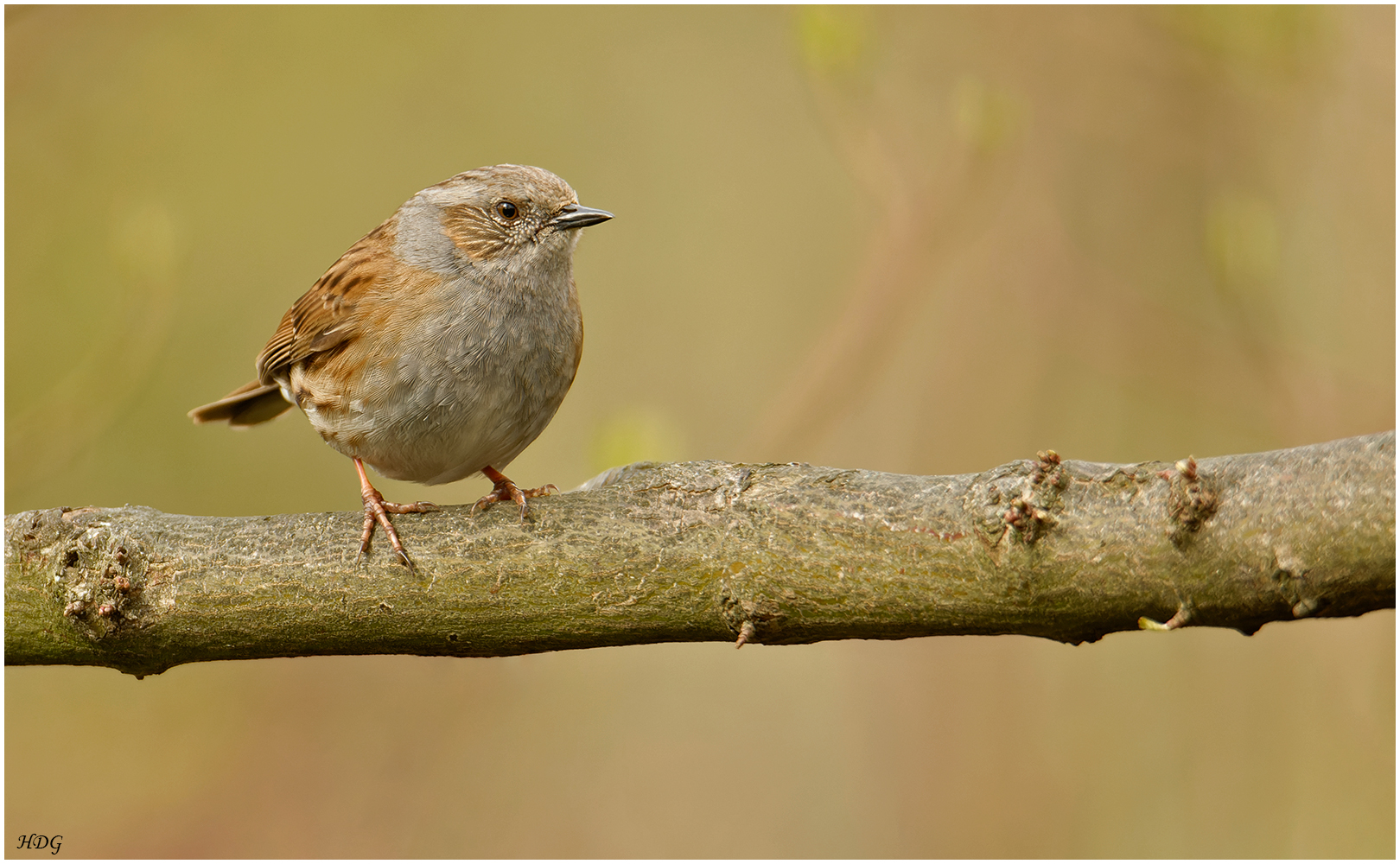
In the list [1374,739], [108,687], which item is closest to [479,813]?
[108,687]

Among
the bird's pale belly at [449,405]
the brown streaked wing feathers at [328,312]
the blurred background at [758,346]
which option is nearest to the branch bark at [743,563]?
the bird's pale belly at [449,405]

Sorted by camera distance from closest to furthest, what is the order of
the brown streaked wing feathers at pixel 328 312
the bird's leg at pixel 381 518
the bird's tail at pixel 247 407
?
the bird's leg at pixel 381 518
the brown streaked wing feathers at pixel 328 312
the bird's tail at pixel 247 407

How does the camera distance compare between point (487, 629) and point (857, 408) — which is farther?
point (857, 408)

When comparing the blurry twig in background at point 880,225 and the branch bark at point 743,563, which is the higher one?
the blurry twig in background at point 880,225

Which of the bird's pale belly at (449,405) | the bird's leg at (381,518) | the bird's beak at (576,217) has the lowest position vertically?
the bird's leg at (381,518)

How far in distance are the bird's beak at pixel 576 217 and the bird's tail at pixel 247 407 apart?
1308mm

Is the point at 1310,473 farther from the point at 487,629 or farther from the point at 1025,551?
the point at 487,629

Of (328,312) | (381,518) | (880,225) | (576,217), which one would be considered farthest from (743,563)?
(880,225)

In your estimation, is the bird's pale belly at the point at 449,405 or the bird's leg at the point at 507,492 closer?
the bird's leg at the point at 507,492

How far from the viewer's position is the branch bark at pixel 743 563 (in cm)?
172

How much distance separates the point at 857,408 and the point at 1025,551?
349 centimetres

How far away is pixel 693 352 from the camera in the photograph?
5.91 metres

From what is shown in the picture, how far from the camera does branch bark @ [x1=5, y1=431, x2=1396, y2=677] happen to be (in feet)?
5.65

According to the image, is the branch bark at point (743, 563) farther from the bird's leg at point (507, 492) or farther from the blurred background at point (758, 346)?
the blurred background at point (758, 346)
